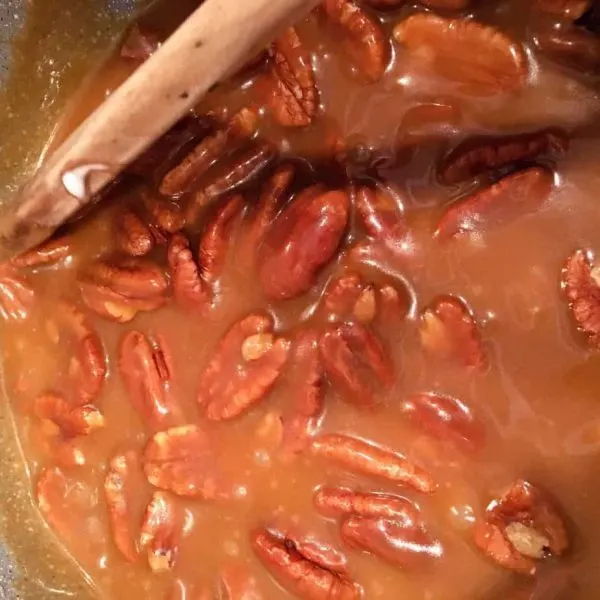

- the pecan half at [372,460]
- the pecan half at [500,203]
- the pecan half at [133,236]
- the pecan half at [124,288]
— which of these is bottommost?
the pecan half at [372,460]

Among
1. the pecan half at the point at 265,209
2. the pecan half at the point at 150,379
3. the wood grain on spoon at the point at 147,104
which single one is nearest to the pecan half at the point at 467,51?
the pecan half at the point at 265,209

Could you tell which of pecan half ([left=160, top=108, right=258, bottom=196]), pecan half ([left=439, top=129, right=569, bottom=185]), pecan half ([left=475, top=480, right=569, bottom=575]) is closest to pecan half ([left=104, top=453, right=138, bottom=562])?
pecan half ([left=160, top=108, right=258, bottom=196])

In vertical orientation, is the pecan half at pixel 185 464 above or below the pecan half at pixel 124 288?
below

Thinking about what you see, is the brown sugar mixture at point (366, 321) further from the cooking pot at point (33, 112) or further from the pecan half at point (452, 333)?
the cooking pot at point (33, 112)

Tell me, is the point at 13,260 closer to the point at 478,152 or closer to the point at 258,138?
the point at 258,138

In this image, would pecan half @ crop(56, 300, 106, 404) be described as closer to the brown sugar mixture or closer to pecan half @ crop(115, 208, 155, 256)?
the brown sugar mixture

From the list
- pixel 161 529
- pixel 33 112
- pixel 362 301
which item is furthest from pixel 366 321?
pixel 33 112
